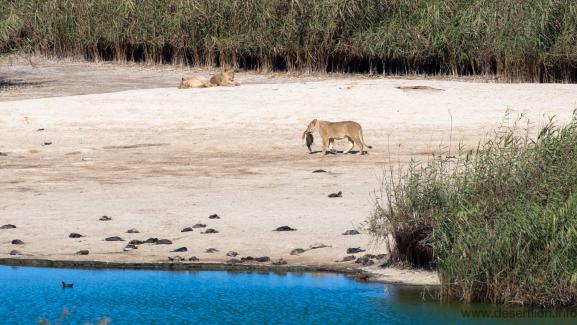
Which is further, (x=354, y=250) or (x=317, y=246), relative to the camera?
(x=317, y=246)

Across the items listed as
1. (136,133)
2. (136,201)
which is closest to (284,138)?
(136,133)

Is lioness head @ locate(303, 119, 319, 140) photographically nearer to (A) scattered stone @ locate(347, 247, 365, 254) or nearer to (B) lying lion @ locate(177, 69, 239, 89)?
(B) lying lion @ locate(177, 69, 239, 89)

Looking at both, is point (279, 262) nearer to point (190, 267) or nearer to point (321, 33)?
point (190, 267)

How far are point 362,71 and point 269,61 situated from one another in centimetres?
203

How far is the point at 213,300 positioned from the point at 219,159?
728cm

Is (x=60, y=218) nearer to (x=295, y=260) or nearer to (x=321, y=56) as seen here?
(x=295, y=260)

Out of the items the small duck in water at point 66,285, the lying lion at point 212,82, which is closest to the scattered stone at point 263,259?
the small duck in water at point 66,285

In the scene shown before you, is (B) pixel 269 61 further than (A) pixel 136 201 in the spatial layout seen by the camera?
Yes

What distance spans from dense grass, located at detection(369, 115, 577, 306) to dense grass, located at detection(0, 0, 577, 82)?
13.8m

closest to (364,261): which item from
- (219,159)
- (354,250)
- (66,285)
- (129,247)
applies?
(354,250)

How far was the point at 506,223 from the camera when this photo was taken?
1020cm

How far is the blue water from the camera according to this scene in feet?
34.3

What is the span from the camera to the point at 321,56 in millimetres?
27656

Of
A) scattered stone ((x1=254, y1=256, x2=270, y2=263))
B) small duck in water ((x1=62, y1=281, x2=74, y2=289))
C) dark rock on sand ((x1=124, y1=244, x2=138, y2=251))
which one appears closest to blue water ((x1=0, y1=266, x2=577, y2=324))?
small duck in water ((x1=62, y1=281, x2=74, y2=289))
